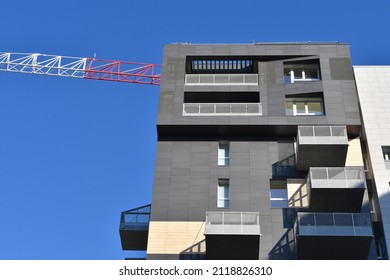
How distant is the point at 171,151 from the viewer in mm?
34125

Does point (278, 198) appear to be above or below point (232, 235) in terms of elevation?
above

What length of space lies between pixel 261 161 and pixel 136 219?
25.7 ft

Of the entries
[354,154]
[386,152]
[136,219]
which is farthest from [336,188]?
[136,219]

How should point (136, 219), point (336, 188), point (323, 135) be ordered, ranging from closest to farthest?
point (336, 188) < point (323, 135) < point (136, 219)

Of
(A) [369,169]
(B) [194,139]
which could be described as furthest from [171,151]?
(A) [369,169]

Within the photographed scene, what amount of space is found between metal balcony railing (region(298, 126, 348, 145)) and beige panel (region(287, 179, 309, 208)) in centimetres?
237

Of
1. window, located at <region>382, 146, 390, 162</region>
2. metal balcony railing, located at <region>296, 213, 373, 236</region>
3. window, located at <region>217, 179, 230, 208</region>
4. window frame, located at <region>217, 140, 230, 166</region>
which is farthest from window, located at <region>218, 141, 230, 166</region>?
window, located at <region>382, 146, 390, 162</region>

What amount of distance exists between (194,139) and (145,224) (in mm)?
5919

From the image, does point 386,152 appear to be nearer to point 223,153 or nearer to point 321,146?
point 321,146

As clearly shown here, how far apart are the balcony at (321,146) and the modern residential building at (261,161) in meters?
0.06

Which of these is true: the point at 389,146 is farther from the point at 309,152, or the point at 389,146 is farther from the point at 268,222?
the point at 268,222

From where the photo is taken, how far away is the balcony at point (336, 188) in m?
29.9

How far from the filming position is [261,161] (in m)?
33.4

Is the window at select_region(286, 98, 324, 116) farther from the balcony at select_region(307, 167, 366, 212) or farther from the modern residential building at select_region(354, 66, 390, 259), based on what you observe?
the balcony at select_region(307, 167, 366, 212)
